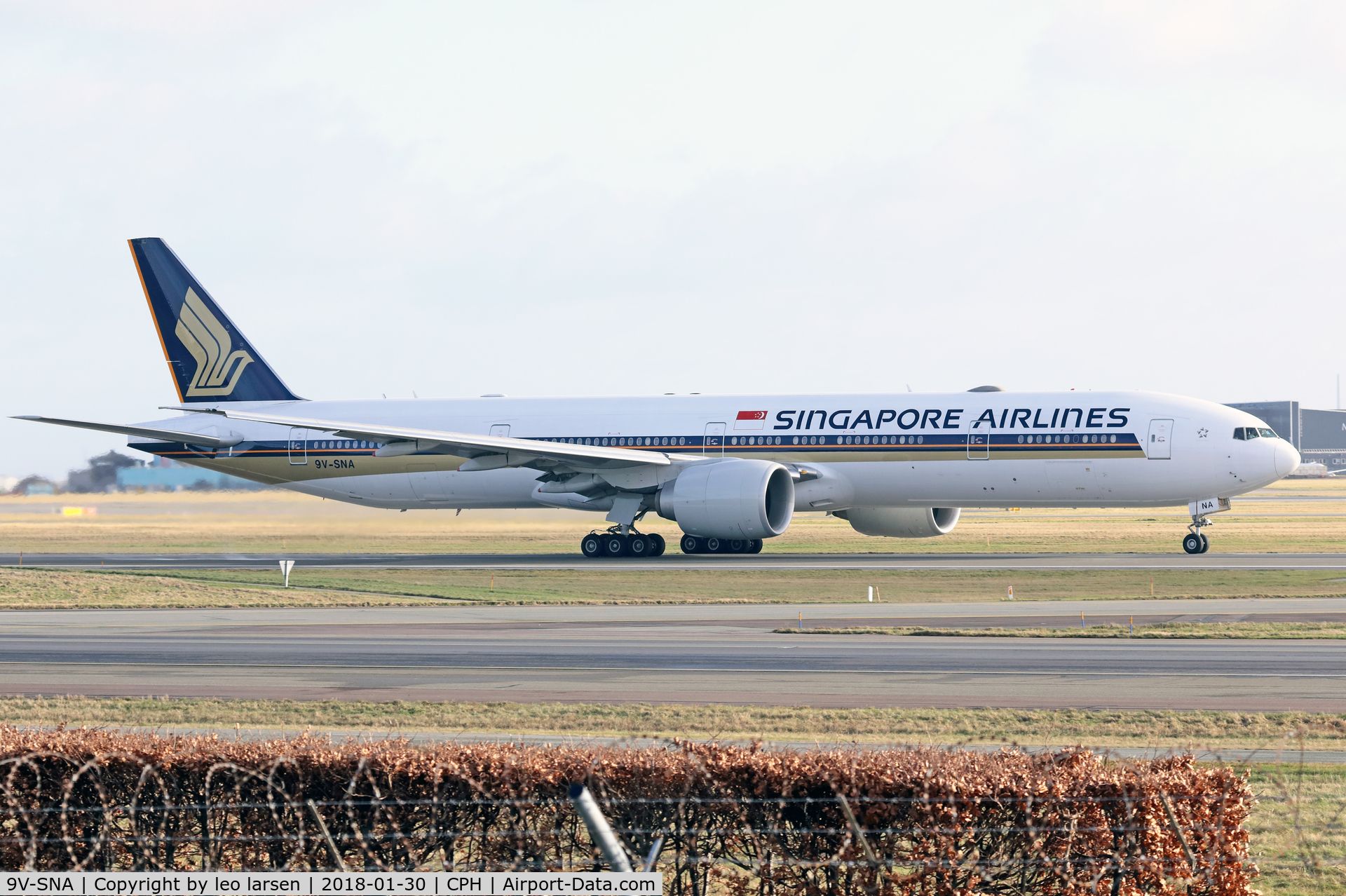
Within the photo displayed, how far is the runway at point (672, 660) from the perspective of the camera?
21.2 meters

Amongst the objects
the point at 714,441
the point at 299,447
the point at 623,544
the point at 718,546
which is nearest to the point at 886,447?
the point at 714,441

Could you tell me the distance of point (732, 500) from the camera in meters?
46.5

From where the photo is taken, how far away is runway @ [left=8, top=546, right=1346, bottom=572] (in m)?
45.5

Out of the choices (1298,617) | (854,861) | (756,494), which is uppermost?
(756,494)

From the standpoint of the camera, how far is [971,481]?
156ft

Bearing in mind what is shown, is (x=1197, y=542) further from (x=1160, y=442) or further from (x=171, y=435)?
(x=171, y=435)

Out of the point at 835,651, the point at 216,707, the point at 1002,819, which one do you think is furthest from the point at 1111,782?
the point at 835,651

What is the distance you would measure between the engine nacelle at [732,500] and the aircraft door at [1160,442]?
462 inches

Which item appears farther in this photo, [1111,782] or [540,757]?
[540,757]

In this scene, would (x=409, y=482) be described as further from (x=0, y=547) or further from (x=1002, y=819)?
(x=1002, y=819)

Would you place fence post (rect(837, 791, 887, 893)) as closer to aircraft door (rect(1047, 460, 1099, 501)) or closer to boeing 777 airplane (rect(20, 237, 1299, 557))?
boeing 777 airplane (rect(20, 237, 1299, 557))

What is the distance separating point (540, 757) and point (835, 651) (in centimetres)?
1691

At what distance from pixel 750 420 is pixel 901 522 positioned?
301 inches

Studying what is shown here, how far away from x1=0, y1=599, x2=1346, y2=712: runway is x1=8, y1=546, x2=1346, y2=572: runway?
10506 millimetres
